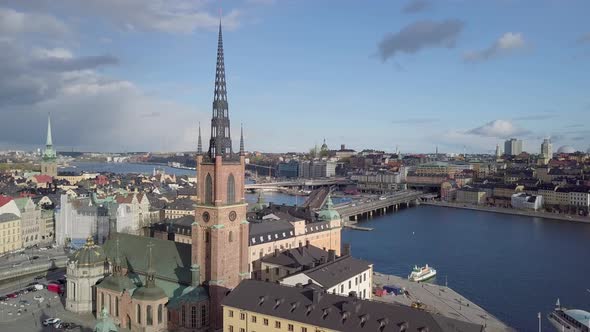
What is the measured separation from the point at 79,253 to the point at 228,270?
14440 mm

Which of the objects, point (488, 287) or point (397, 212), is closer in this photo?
point (488, 287)

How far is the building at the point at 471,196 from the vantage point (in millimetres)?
138100

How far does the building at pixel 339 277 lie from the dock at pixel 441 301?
3.65 metres

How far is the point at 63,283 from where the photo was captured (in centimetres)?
4881

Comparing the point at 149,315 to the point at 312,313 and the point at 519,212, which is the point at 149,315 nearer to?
the point at 312,313

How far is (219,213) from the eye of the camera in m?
33.7

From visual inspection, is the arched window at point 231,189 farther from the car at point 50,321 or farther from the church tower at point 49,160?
the church tower at point 49,160

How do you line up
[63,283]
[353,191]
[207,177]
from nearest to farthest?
→ [207,177] → [63,283] → [353,191]

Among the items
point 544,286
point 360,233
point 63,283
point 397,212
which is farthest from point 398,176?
point 63,283

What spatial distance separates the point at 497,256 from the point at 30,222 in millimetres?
64713

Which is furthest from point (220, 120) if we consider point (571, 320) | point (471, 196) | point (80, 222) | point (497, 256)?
point (471, 196)

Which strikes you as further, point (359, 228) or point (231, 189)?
point (359, 228)

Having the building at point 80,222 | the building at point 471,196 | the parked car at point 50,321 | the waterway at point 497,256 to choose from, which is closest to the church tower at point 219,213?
the parked car at point 50,321

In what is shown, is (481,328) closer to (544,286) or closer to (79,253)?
(79,253)
